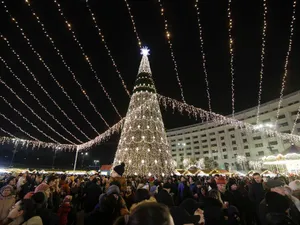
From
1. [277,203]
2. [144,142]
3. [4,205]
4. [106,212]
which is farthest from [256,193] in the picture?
[144,142]

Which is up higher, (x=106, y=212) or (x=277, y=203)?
(x=277, y=203)

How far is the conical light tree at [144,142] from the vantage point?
1341 cm

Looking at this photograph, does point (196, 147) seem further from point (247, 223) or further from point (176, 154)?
point (247, 223)

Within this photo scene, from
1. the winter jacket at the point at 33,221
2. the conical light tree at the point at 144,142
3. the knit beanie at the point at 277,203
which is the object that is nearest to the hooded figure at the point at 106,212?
the winter jacket at the point at 33,221

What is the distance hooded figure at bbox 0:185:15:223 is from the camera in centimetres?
354

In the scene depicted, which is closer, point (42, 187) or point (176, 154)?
point (42, 187)

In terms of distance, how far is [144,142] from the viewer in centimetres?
1364

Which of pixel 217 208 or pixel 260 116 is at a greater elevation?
pixel 260 116

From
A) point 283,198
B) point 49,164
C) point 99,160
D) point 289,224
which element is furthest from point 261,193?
point 49,164

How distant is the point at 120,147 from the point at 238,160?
167 feet

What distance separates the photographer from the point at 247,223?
5371 mm

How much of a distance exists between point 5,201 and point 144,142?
1036 centimetres

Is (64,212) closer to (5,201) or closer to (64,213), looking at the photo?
(64,213)

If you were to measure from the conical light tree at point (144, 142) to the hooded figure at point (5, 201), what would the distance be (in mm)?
9905
